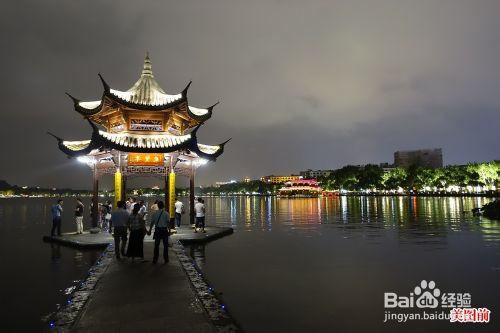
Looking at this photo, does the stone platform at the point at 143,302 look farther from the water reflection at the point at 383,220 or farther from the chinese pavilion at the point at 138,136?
the water reflection at the point at 383,220

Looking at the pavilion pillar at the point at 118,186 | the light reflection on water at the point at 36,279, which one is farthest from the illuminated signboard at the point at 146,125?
the light reflection on water at the point at 36,279

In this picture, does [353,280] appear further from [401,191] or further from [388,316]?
[401,191]

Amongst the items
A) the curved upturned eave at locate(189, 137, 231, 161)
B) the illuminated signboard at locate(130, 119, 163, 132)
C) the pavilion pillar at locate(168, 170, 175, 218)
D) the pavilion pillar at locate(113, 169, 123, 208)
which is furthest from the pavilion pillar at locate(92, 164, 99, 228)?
the curved upturned eave at locate(189, 137, 231, 161)

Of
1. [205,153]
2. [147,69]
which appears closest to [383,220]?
[205,153]

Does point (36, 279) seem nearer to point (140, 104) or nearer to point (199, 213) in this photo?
point (199, 213)

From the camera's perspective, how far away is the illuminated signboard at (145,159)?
21.5m

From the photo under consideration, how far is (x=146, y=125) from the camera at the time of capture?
2223cm

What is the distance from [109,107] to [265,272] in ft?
48.2

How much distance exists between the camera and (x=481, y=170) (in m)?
95.2

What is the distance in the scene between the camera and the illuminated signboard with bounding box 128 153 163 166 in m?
21.5

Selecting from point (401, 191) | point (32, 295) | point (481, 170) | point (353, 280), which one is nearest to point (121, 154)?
point (32, 295)

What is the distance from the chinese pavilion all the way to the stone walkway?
1064 centimetres

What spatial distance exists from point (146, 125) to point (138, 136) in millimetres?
928

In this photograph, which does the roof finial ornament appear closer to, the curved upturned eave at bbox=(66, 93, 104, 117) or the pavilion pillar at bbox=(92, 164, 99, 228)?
the curved upturned eave at bbox=(66, 93, 104, 117)
